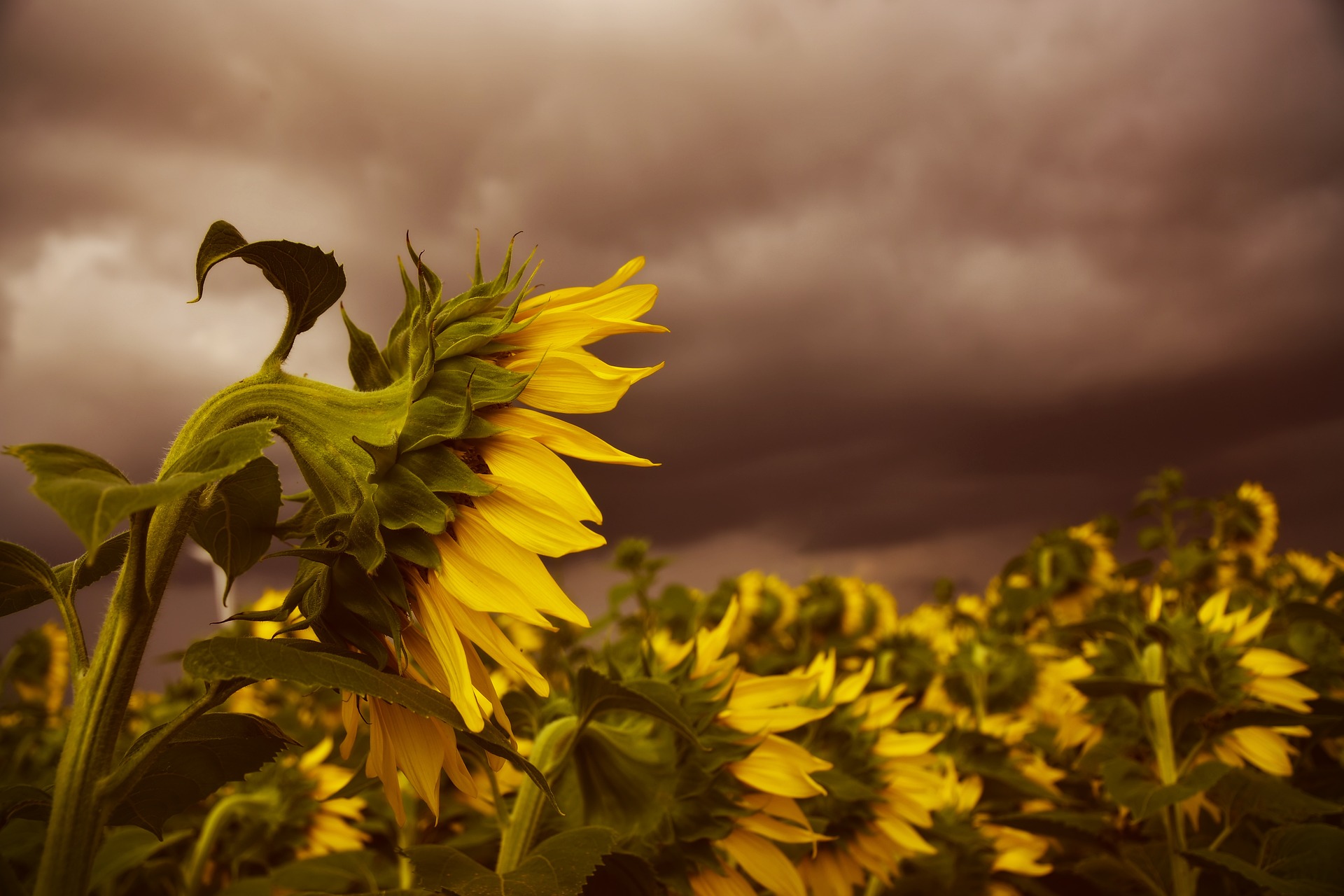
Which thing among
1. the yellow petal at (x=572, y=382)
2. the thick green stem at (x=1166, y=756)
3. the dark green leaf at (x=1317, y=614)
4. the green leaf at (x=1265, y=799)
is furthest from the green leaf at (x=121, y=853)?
the dark green leaf at (x=1317, y=614)

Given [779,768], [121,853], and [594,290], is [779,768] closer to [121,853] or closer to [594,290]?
[594,290]

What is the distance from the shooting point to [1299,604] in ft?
7.75

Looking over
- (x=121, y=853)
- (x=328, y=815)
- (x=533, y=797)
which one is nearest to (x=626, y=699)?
(x=533, y=797)

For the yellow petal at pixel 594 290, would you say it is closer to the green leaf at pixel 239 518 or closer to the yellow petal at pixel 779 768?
Result: the green leaf at pixel 239 518

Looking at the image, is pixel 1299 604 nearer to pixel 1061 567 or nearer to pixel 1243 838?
pixel 1243 838

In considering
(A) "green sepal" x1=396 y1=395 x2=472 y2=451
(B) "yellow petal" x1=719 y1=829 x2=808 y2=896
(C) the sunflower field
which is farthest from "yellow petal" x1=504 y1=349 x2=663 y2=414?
(B) "yellow petal" x1=719 y1=829 x2=808 y2=896

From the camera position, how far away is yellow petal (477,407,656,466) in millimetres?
984

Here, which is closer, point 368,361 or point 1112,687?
point 368,361

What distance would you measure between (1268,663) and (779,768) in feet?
4.97

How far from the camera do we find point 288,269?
0.99 meters

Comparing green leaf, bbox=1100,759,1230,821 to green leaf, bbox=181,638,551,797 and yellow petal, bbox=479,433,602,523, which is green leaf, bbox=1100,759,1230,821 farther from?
green leaf, bbox=181,638,551,797

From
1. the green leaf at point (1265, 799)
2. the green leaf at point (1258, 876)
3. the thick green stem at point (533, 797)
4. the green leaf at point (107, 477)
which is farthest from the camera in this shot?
the green leaf at point (1265, 799)

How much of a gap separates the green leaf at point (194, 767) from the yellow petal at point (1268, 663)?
7.59ft

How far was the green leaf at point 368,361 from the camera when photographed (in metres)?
1.05
